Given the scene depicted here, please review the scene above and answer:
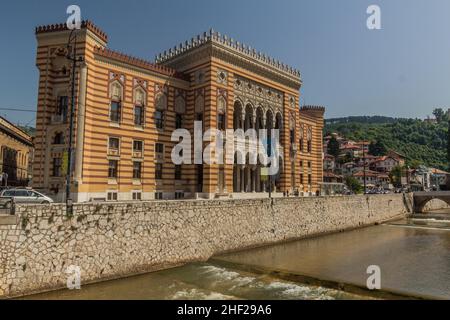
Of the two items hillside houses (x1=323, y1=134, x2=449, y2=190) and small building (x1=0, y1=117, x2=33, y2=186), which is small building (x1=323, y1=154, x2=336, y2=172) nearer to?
hillside houses (x1=323, y1=134, x2=449, y2=190)

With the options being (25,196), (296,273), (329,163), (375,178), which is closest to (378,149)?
(329,163)

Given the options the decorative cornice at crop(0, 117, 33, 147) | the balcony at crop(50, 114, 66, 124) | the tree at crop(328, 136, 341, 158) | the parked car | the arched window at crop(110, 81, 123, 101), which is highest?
the tree at crop(328, 136, 341, 158)

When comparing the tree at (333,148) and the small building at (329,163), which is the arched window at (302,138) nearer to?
the small building at (329,163)

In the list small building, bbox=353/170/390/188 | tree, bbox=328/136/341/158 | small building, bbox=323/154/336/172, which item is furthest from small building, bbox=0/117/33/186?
tree, bbox=328/136/341/158

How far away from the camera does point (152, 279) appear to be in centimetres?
1853

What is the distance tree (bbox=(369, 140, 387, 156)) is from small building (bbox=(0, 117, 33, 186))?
147904mm

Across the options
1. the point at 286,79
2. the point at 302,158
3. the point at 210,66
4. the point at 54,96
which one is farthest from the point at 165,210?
the point at 302,158

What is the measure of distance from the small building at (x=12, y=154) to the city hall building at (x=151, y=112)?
14.7m

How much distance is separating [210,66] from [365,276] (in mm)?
26367

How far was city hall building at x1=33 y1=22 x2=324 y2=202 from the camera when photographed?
29.1m

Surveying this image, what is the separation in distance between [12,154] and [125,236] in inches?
1422

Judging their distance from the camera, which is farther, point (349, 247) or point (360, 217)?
point (360, 217)
